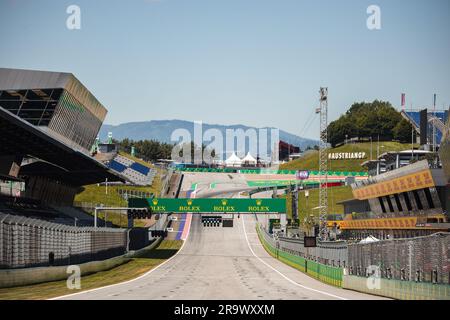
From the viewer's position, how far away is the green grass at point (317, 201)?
15657 cm

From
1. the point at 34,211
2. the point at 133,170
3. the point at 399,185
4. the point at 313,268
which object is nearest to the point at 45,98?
the point at 34,211

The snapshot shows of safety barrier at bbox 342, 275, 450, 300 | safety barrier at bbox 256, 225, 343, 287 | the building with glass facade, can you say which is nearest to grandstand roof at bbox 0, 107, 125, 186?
the building with glass facade

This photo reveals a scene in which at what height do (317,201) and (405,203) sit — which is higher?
(317,201)

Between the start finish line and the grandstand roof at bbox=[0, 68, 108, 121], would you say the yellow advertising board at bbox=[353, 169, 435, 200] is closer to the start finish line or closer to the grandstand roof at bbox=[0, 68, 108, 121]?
the start finish line

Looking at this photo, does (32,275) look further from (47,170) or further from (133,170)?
(133,170)

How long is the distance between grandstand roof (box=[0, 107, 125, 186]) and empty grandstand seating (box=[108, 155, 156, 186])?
62134mm

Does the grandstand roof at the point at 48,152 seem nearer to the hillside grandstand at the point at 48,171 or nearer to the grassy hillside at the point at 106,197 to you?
the hillside grandstand at the point at 48,171

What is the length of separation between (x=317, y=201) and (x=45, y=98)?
83.2 metres

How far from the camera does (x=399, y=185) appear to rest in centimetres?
8544

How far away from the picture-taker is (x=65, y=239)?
5209 cm

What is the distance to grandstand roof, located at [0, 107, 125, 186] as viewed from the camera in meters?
63.0

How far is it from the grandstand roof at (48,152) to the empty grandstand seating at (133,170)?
62134 millimetres

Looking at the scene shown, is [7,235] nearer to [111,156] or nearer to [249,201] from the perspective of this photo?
[249,201]

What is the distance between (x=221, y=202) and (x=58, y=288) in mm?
73796
